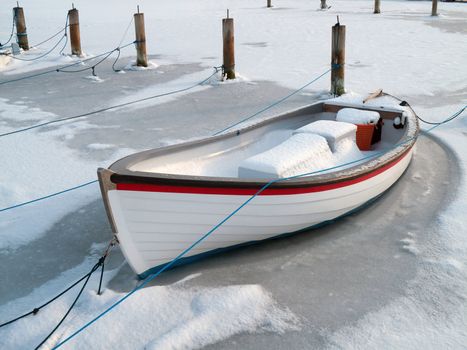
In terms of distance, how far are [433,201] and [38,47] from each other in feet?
48.9

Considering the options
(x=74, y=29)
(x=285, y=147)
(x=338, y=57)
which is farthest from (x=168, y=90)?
(x=285, y=147)

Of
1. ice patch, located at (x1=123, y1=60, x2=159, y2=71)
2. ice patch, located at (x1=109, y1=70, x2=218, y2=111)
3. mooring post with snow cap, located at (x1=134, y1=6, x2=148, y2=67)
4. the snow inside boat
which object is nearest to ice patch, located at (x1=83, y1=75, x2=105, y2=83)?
ice patch, located at (x1=123, y1=60, x2=159, y2=71)

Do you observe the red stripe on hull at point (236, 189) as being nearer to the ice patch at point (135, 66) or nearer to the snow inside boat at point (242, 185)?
the snow inside boat at point (242, 185)

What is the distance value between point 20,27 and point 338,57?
1060 cm

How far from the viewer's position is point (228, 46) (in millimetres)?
11562

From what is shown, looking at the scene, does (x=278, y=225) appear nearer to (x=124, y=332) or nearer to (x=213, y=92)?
(x=124, y=332)

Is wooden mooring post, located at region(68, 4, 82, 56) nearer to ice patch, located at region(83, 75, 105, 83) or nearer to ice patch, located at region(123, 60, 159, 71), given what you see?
ice patch, located at region(123, 60, 159, 71)

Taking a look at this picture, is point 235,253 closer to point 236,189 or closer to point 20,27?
point 236,189

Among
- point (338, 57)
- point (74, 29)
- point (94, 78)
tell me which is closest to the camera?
point (338, 57)

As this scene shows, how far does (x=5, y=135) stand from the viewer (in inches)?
327

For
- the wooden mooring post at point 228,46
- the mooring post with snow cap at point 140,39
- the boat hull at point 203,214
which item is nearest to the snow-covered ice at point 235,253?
the boat hull at point 203,214

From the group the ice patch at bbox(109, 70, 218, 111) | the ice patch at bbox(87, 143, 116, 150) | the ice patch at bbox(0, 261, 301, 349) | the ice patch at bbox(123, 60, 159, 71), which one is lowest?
the ice patch at bbox(0, 261, 301, 349)

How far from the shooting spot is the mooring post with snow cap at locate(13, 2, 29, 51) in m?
16.1

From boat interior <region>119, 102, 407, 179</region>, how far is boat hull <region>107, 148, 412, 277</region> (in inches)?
12.8
